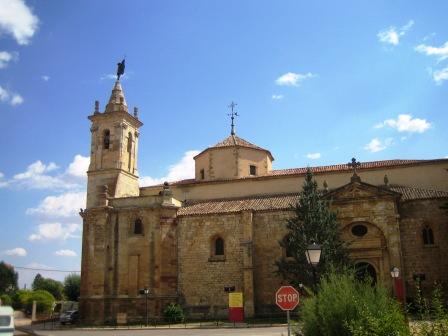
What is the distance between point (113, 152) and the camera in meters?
38.2

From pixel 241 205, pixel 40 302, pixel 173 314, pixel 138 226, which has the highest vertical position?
pixel 241 205

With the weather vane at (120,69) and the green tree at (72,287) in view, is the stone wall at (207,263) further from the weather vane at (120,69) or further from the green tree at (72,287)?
the green tree at (72,287)

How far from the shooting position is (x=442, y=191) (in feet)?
102

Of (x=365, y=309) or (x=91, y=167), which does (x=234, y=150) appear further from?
(x=365, y=309)

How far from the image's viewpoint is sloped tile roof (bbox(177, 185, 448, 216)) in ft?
101

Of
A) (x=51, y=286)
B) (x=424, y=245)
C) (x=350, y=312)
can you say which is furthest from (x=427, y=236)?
(x=51, y=286)

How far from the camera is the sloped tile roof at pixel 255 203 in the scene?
1217 inches

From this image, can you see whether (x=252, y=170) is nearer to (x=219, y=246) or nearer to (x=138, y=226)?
(x=219, y=246)

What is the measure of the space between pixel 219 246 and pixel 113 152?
11.8m

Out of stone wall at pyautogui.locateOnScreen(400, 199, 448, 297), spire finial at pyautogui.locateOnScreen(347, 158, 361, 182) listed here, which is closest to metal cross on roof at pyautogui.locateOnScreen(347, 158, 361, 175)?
spire finial at pyautogui.locateOnScreen(347, 158, 361, 182)

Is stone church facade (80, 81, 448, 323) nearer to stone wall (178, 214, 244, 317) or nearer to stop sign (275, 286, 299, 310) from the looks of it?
stone wall (178, 214, 244, 317)

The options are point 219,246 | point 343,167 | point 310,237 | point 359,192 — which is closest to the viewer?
point 310,237

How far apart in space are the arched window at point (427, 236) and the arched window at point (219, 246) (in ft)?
44.0

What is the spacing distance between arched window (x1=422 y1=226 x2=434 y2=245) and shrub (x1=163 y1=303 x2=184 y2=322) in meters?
16.3
